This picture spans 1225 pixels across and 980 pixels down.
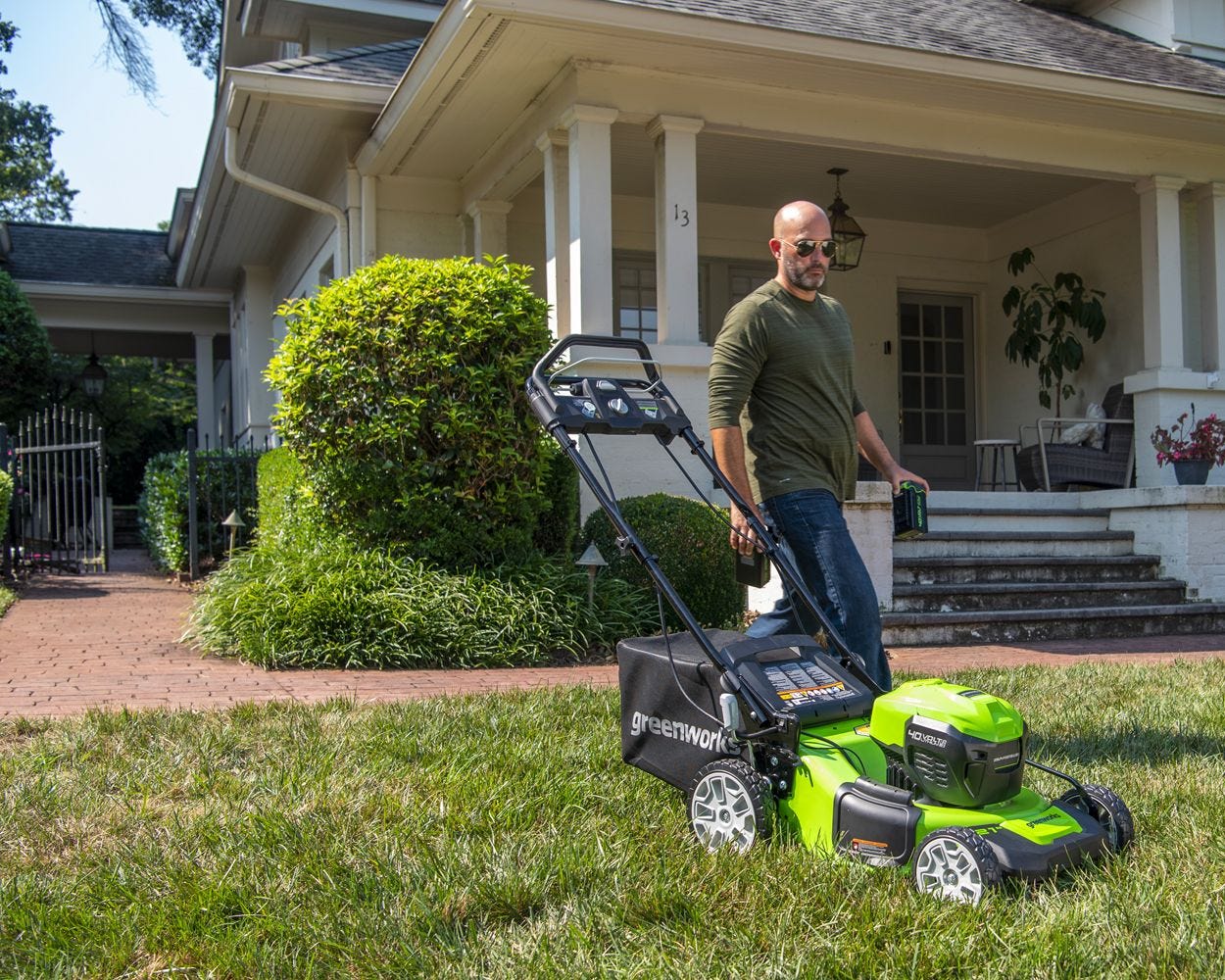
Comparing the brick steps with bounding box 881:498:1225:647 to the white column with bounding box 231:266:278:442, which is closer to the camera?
the brick steps with bounding box 881:498:1225:647

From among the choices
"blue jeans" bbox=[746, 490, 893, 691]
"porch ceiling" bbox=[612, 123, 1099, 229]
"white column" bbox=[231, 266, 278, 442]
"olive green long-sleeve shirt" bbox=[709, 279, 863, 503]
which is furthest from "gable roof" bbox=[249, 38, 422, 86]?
"blue jeans" bbox=[746, 490, 893, 691]

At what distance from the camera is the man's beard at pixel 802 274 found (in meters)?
3.89

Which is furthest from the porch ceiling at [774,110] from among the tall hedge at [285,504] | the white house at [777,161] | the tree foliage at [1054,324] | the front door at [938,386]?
the tall hedge at [285,504]

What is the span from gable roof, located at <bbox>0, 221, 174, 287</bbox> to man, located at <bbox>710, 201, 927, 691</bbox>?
1502 centimetres

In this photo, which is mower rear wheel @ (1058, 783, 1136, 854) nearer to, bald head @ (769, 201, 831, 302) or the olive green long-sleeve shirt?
the olive green long-sleeve shirt

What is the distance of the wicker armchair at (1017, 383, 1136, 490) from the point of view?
10.2 metres

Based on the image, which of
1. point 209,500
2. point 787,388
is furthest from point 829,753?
point 209,500

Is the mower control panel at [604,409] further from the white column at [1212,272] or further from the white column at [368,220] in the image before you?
the white column at [1212,272]

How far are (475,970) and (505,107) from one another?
7.91 meters

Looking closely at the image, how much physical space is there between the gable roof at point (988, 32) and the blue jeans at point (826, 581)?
493 centimetres

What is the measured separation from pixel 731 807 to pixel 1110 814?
0.92 m

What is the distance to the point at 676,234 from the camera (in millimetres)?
8539

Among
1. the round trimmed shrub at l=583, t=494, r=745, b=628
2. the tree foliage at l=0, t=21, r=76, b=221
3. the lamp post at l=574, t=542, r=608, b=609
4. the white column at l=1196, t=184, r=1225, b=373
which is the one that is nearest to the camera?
the lamp post at l=574, t=542, r=608, b=609

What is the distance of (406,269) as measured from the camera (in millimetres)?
7480
